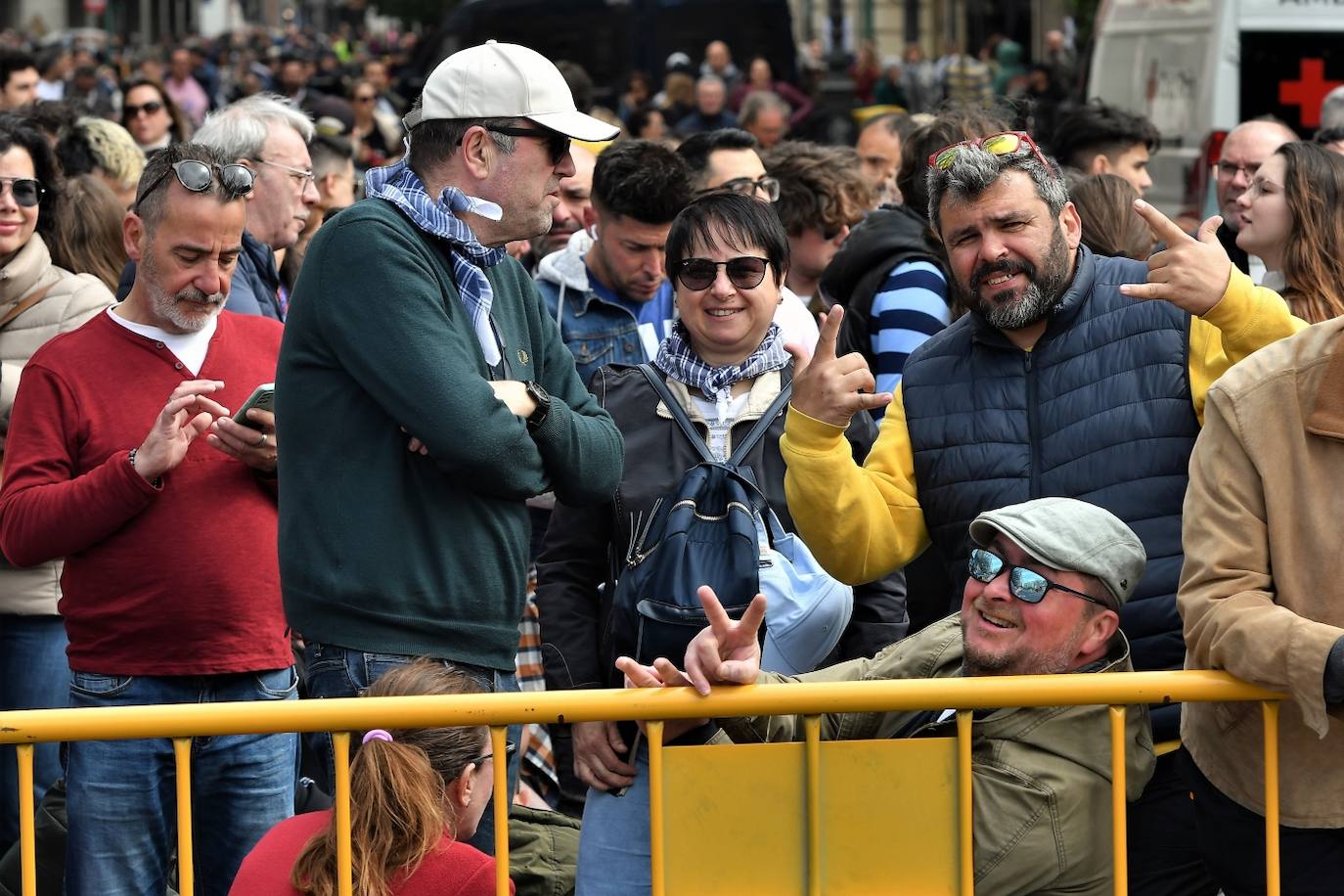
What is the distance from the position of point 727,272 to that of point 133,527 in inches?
58.3

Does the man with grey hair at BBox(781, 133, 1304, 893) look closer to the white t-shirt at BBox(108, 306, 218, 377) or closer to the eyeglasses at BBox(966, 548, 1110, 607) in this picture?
the eyeglasses at BBox(966, 548, 1110, 607)

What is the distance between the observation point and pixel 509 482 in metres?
3.46

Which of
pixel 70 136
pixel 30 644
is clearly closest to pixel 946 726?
pixel 30 644

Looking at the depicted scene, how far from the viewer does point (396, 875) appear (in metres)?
3.27

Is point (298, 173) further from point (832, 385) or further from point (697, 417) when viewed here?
point (832, 385)

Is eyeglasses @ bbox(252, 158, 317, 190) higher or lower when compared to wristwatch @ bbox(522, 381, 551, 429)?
higher

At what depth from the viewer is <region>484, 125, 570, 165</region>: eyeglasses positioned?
3623 millimetres

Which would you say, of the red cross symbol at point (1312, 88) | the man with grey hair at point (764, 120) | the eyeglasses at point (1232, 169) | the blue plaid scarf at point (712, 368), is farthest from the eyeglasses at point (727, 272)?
the man with grey hair at point (764, 120)

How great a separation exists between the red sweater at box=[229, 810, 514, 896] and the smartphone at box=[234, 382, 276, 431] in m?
0.95

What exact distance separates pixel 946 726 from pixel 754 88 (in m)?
15.5

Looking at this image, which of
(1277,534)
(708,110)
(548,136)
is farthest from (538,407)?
(708,110)

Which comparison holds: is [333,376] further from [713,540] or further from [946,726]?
[946,726]

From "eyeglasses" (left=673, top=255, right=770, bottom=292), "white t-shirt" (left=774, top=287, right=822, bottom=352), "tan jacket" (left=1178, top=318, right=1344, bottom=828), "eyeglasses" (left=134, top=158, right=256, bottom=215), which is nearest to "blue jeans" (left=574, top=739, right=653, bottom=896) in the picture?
"tan jacket" (left=1178, top=318, right=1344, bottom=828)

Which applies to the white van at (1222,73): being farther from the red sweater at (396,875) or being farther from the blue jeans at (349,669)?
the red sweater at (396,875)
